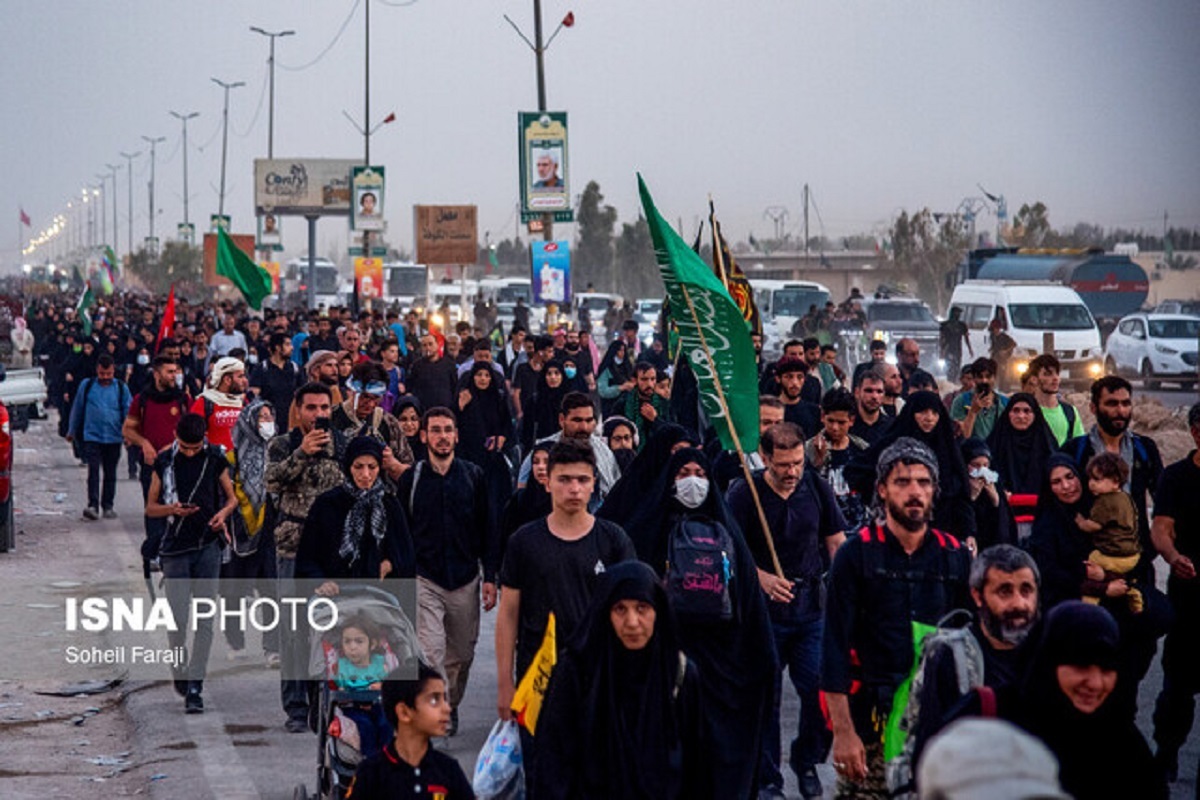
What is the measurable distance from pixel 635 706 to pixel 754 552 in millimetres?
2881

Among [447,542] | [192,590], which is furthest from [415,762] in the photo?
[192,590]

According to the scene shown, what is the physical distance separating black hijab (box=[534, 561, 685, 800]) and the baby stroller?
1638 millimetres

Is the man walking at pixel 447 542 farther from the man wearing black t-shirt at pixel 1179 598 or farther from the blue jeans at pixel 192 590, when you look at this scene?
the man wearing black t-shirt at pixel 1179 598

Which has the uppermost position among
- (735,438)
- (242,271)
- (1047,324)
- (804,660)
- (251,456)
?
(242,271)

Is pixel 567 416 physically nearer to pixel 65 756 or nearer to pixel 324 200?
pixel 65 756

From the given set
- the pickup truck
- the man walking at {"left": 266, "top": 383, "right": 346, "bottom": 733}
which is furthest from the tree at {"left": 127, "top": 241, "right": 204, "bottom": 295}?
the man walking at {"left": 266, "top": 383, "right": 346, "bottom": 733}

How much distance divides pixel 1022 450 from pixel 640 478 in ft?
11.1

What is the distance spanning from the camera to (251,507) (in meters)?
11.1

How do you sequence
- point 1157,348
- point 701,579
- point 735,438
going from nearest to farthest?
point 701,579 → point 735,438 → point 1157,348

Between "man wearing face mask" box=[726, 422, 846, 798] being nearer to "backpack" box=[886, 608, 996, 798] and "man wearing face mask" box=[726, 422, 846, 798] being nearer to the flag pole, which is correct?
the flag pole

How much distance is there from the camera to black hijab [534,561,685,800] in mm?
5641

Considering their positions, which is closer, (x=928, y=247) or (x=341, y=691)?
(x=341, y=691)

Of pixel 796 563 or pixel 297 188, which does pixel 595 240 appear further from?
pixel 796 563

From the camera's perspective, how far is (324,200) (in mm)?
90812
